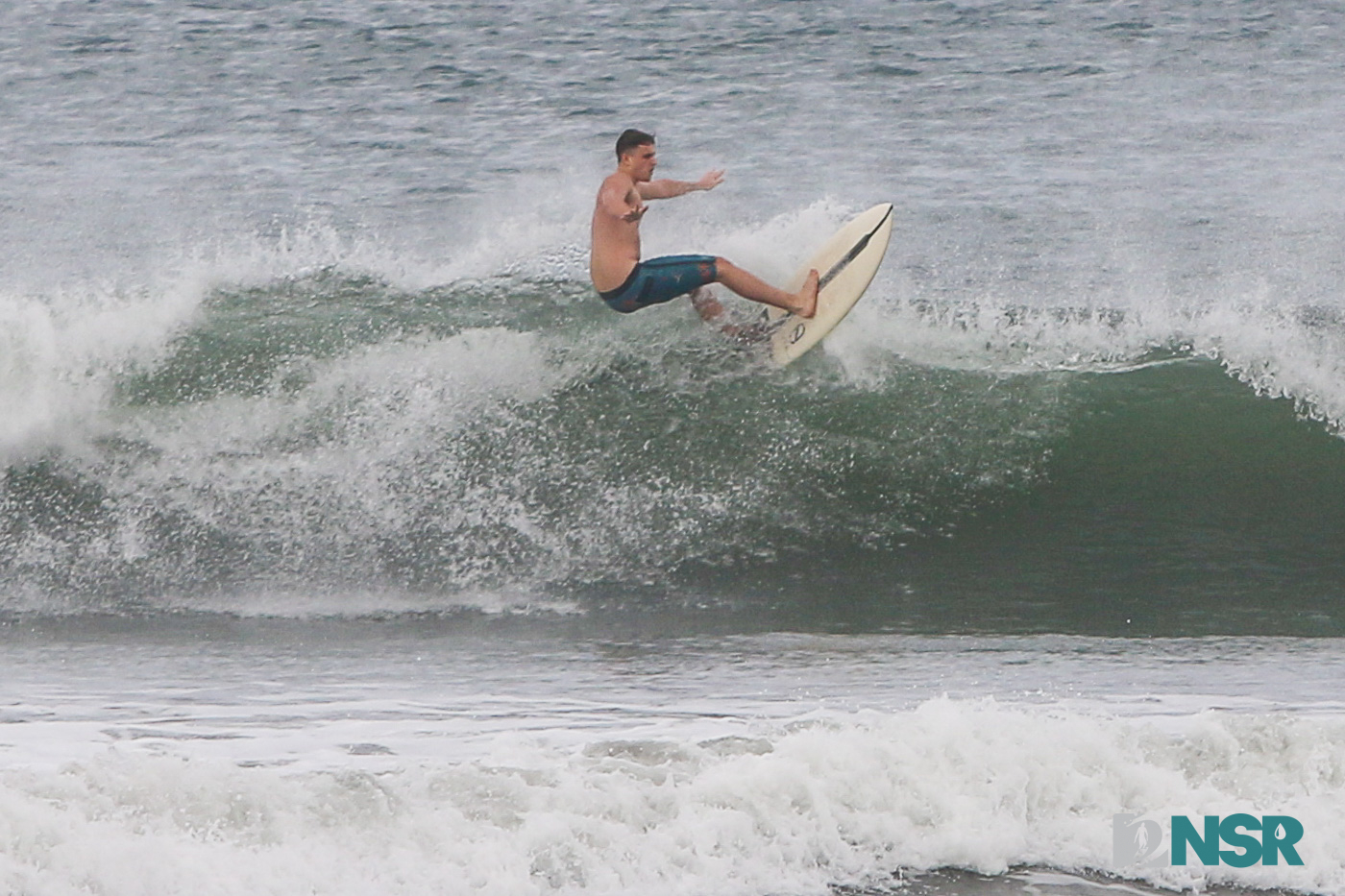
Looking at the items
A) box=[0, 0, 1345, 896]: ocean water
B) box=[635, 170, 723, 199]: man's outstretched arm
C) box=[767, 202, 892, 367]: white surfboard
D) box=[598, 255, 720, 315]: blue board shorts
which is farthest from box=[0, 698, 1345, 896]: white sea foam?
box=[767, 202, 892, 367]: white surfboard

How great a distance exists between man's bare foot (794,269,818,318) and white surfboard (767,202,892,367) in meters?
0.17

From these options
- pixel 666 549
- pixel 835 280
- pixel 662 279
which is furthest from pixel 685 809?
pixel 835 280

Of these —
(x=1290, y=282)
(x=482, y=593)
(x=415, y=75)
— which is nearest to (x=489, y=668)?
(x=482, y=593)

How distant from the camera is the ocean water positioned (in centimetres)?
444

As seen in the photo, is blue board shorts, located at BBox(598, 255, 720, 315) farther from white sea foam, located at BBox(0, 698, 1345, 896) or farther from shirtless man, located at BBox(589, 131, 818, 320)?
white sea foam, located at BBox(0, 698, 1345, 896)

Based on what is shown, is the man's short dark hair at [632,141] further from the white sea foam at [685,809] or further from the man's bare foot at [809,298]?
the white sea foam at [685,809]

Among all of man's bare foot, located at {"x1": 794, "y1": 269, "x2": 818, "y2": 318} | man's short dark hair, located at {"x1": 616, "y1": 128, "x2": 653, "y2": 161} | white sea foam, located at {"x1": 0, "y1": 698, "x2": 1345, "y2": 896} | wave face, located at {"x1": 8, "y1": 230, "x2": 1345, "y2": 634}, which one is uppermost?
man's short dark hair, located at {"x1": 616, "y1": 128, "x2": 653, "y2": 161}

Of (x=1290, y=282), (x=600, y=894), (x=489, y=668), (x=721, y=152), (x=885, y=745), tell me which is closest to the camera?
(x=600, y=894)

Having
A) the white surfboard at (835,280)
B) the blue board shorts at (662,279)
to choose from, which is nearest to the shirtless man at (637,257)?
the blue board shorts at (662,279)

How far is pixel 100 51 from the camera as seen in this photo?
19.8 m

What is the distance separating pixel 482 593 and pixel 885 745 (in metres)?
2.76

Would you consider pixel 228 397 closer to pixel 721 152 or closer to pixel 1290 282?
pixel 1290 282

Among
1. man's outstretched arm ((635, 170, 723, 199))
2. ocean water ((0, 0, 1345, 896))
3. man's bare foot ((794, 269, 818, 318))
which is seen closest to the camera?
ocean water ((0, 0, 1345, 896))

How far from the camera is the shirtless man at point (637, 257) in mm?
6984
